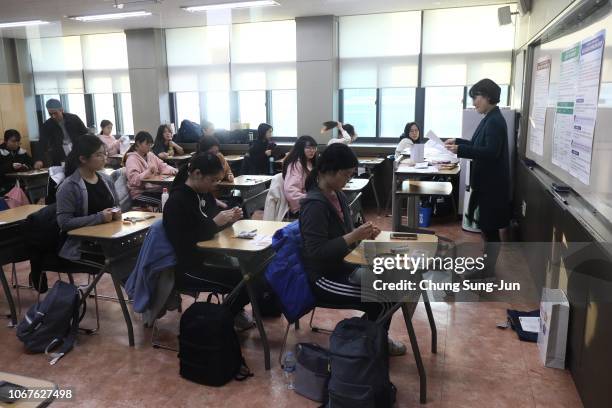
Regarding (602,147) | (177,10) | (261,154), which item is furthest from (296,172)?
(177,10)

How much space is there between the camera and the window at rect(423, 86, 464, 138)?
7172 mm

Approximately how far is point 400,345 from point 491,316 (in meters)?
0.90

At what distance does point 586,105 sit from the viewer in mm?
2436

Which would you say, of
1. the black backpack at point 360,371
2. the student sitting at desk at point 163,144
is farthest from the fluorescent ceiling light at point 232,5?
the black backpack at point 360,371

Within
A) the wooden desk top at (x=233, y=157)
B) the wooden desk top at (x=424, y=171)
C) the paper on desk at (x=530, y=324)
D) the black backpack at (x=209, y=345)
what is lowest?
the paper on desk at (x=530, y=324)

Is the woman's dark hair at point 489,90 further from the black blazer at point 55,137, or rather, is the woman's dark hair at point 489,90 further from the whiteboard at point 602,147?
the black blazer at point 55,137

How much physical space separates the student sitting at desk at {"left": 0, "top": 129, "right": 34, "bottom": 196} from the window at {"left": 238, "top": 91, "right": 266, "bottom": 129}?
3504mm

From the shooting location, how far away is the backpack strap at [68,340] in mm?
2873

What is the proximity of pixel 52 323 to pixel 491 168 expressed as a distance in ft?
10.6

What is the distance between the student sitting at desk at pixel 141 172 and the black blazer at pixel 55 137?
156cm

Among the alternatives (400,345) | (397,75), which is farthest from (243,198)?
(397,75)

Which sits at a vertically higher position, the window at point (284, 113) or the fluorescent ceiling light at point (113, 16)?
the fluorescent ceiling light at point (113, 16)

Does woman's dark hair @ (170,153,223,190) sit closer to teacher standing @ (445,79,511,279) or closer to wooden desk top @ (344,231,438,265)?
wooden desk top @ (344,231,438,265)

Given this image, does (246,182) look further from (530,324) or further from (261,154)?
(530,324)
